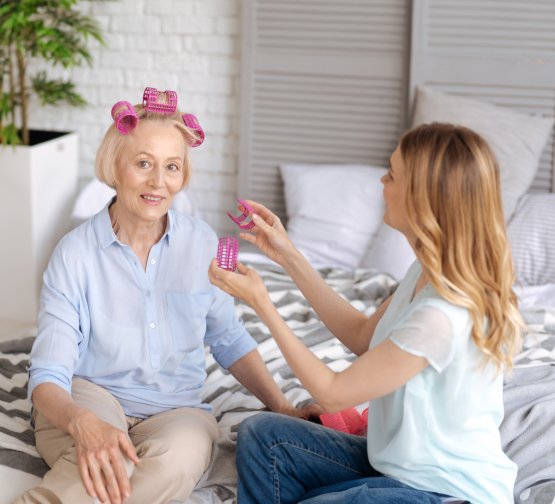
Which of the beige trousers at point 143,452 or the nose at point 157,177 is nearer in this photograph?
the beige trousers at point 143,452

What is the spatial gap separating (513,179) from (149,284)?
1.90 meters

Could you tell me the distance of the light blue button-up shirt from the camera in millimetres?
1274

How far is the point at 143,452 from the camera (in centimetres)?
120

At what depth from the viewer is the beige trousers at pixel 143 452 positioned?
1115mm

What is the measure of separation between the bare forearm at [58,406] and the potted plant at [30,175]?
1.86 m

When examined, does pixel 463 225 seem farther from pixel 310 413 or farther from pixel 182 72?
pixel 182 72

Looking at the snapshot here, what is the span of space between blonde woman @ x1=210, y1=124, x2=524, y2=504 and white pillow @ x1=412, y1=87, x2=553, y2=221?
1708 millimetres

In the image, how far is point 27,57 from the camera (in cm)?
338

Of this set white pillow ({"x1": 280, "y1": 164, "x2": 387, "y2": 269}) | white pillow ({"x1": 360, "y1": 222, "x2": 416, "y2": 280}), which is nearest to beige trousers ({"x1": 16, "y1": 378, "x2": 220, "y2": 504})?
white pillow ({"x1": 360, "y1": 222, "x2": 416, "y2": 280})

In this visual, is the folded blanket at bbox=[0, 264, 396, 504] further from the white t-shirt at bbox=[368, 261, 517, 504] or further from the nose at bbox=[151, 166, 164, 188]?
the nose at bbox=[151, 166, 164, 188]

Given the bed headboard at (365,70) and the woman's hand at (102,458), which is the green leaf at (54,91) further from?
the woman's hand at (102,458)

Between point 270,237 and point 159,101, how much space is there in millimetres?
383

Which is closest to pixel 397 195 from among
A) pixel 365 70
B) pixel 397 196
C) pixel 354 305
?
pixel 397 196

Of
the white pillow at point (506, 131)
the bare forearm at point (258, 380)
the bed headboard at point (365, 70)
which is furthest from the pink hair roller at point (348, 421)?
the bed headboard at point (365, 70)
